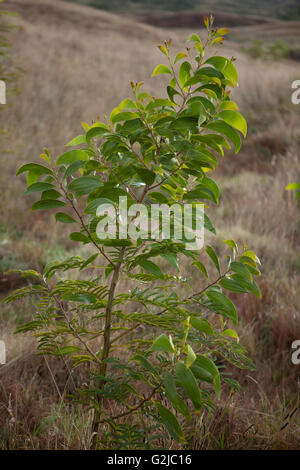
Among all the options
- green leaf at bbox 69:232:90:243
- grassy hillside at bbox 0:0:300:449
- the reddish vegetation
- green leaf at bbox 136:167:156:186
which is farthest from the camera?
the reddish vegetation

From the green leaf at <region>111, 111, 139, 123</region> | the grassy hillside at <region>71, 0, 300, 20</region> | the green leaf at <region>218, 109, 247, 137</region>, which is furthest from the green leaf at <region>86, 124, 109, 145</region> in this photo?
the grassy hillside at <region>71, 0, 300, 20</region>

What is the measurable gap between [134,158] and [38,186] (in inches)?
8.9

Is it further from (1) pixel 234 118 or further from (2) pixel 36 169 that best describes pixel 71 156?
(1) pixel 234 118

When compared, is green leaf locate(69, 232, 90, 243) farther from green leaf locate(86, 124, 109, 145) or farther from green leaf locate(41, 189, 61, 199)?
green leaf locate(86, 124, 109, 145)

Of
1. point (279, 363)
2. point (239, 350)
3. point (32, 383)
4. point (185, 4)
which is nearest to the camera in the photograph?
point (239, 350)

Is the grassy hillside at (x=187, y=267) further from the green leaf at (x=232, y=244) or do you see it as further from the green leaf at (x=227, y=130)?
the green leaf at (x=227, y=130)

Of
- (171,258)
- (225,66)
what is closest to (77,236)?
(171,258)

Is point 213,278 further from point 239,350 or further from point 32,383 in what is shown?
point 239,350

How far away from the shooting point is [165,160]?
854mm

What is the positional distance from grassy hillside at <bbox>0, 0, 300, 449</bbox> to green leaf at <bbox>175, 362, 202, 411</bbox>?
66 centimetres

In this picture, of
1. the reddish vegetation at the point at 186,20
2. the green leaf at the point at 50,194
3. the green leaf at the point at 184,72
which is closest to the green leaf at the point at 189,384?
the green leaf at the point at 50,194

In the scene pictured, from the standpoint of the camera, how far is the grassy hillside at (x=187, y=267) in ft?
4.54

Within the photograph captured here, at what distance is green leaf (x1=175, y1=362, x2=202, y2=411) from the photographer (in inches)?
25.2
